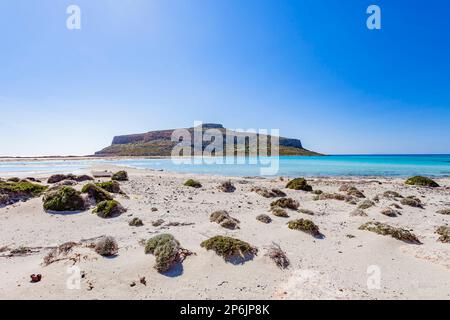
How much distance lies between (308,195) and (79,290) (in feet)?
56.5

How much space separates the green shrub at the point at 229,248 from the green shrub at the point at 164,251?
1071mm

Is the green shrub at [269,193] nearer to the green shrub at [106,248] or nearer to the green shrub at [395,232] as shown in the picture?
the green shrub at [395,232]

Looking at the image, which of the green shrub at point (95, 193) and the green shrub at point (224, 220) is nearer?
the green shrub at point (224, 220)

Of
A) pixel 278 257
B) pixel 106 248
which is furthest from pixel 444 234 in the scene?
pixel 106 248

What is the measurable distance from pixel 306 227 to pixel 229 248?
14.0 ft

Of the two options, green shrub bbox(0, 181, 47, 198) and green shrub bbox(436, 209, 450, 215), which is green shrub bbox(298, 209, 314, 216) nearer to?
green shrub bbox(436, 209, 450, 215)

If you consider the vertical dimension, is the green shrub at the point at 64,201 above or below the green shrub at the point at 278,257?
above

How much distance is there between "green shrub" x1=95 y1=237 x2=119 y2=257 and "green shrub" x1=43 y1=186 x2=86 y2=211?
273 inches

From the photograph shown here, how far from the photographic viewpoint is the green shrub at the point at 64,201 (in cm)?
1387

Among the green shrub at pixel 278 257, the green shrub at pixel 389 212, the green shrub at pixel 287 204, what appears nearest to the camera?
the green shrub at pixel 278 257

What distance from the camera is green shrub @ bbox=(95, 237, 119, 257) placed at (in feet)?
26.9

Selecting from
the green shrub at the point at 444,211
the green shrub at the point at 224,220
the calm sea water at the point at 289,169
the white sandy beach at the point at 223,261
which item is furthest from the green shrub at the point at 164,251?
the calm sea water at the point at 289,169
